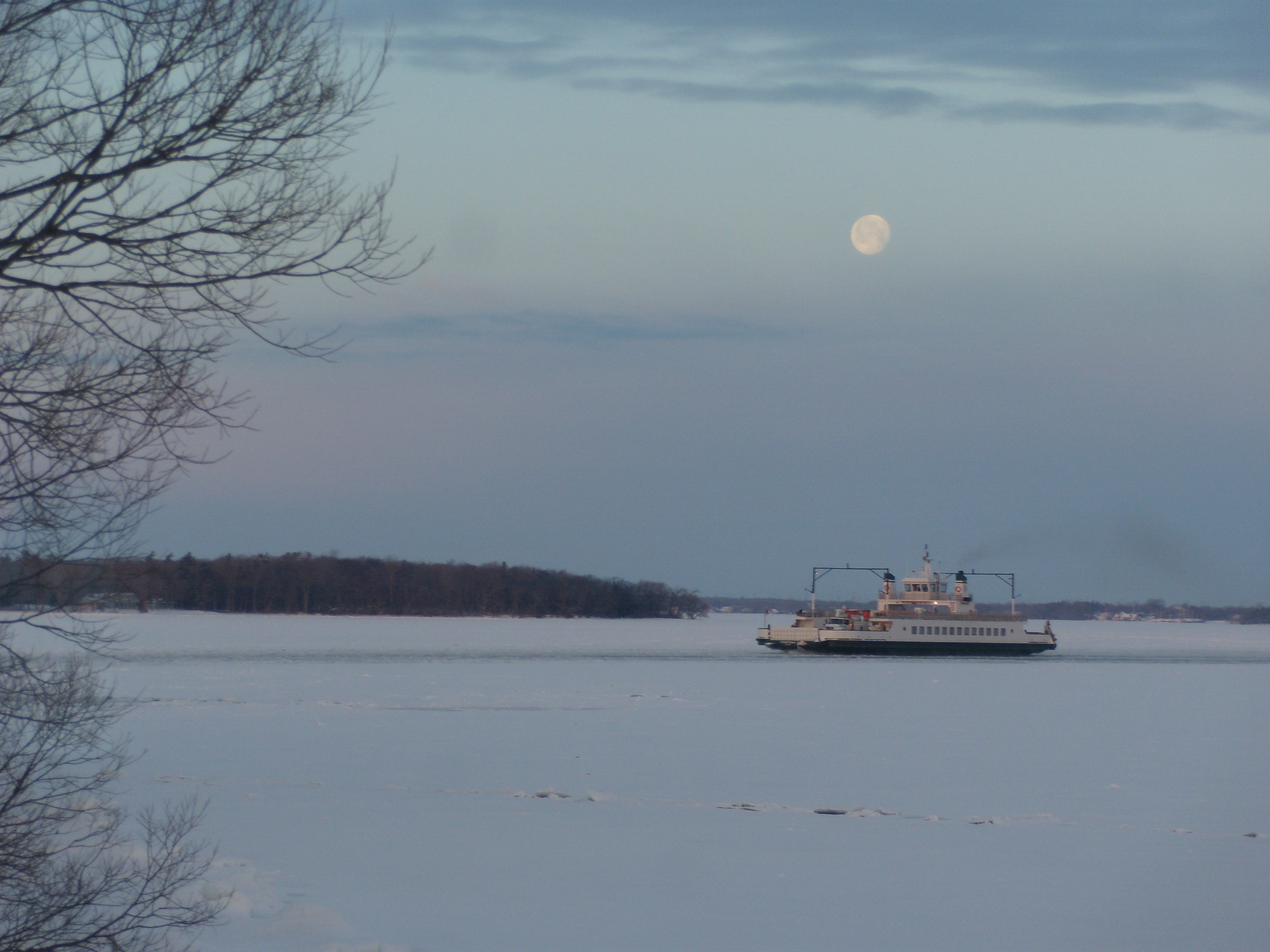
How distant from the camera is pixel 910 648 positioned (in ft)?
236

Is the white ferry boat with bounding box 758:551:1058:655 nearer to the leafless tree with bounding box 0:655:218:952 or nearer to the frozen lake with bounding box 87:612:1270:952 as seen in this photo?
the frozen lake with bounding box 87:612:1270:952

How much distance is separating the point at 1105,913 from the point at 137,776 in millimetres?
11981

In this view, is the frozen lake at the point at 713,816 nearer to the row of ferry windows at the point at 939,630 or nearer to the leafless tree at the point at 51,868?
the leafless tree at the point at 51,868

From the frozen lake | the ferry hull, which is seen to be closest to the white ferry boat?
the ferry hull

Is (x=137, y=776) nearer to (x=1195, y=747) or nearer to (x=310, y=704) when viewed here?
(x=310, y=704)

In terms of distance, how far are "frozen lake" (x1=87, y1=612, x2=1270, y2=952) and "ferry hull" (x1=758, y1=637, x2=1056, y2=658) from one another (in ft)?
118

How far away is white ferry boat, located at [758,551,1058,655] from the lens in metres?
72.0

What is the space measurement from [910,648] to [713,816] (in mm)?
59252

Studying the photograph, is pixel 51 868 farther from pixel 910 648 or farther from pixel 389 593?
pixel 389 593

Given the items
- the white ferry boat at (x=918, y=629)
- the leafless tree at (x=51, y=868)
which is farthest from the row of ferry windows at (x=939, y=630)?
the leafless tree at (x=51, y=868)

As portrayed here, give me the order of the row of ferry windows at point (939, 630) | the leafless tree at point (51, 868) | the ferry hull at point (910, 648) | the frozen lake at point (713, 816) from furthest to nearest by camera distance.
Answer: the row of ferry windows at point (939, 630) → the ferry hull at point (910, 648) → the frozen lake at point (713, 816) → the leafless tree at point (51, 868)

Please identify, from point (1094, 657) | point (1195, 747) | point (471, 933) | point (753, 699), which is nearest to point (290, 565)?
point (1094, 657)

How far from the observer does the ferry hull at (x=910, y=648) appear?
7138 cm

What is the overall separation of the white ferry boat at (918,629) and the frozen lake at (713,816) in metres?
36.4
